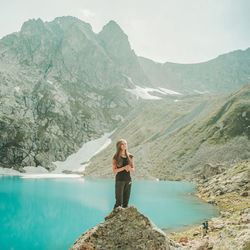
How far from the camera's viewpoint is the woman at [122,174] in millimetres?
8273

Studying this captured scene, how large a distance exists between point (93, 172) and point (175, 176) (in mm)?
36770

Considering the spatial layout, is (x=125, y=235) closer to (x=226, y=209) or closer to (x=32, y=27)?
(x=226, y=209)

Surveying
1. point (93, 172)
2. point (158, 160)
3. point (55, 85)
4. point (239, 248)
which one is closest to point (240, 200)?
point (239, 248)

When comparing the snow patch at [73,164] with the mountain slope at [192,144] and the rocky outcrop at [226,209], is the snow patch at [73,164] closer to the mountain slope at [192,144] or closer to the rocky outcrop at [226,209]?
the mountain slope at [192,144]

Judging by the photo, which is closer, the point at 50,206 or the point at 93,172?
the point at 50,206

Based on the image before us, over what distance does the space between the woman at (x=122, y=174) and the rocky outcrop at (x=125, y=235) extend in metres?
0.72

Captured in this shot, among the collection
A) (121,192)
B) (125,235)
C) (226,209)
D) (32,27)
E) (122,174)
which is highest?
(32,27)

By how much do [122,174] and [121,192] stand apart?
635 millimetres

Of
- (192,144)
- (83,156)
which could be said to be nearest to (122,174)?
(192,144)

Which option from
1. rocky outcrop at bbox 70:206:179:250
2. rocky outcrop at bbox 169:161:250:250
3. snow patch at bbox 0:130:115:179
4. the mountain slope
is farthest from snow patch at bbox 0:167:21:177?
rocky outcrop at bbox 70:206:179:250

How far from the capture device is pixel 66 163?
119375 mm

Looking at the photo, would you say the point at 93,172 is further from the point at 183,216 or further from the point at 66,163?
the point at 183,216

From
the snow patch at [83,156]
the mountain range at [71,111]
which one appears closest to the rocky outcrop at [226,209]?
the mountain range at [71,111]

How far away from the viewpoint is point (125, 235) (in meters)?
7.09
